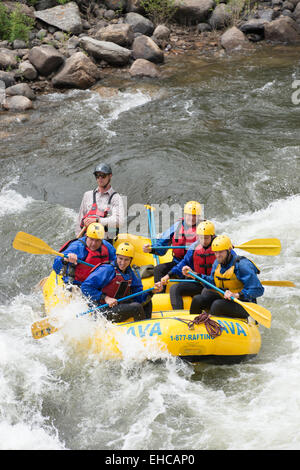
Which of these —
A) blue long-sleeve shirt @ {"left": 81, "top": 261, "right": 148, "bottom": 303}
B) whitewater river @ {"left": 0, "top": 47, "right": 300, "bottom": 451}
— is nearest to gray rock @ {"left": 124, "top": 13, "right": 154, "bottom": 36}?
whitewater river @ {"left": 0, "top": 47, "right": 300, "bottom": 451}

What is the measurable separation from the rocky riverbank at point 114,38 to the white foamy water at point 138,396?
7.46 m

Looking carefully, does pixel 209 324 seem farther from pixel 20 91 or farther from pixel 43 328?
pixel 20 91

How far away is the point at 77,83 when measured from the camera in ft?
40.4

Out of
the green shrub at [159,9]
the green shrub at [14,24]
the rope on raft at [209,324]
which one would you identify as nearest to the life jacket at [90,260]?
the rope on raft at [209,324]

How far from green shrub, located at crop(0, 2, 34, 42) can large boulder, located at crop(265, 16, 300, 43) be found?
21.3 feet

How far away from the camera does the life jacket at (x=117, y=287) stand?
532cm

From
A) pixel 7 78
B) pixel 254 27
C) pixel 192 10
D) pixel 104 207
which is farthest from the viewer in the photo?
pixel 192 10

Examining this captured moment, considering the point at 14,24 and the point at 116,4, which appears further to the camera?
the point at 116,4

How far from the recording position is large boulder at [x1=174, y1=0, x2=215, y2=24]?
1534cm

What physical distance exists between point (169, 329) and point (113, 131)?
6.17 metres

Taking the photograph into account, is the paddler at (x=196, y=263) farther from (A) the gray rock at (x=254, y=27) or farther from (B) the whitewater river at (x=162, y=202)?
(A) the gray rock at (x=254, y=27)

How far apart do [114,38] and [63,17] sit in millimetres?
1912

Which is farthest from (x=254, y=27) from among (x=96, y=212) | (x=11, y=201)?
(x=96, y=212)

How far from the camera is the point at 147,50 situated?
532 inches
